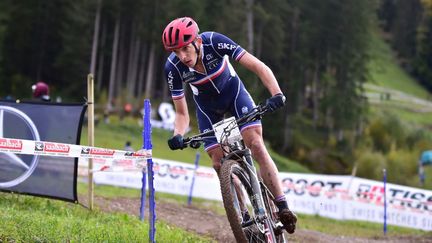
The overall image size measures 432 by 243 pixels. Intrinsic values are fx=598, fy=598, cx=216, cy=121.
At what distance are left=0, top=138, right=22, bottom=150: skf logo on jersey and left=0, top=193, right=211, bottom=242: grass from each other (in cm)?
80

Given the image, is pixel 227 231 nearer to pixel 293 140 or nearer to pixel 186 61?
pixel 186 61

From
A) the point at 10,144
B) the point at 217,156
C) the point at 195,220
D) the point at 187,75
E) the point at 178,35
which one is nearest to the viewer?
the point at 178,35

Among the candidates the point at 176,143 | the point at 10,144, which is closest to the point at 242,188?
the point at 176,143

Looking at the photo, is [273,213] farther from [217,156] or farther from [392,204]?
[392,204]

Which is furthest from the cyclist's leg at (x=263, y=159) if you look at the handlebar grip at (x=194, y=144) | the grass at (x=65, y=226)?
the grass at (x=65, y=226)

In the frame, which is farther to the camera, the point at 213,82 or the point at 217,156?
the point at 217,156

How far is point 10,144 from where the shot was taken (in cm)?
595

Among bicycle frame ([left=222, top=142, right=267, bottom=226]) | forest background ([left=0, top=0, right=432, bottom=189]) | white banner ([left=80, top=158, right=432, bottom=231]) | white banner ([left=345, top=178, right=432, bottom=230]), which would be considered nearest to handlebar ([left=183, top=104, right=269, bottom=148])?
bicycle frame ([left=222, top=142, right=267, bottom=226])

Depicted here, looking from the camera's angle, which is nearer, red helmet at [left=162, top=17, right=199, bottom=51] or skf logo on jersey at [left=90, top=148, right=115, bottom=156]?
red helmet at [left=162, top=17, right=199, bottom=51]

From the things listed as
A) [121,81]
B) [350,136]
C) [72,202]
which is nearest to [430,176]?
[350,136]

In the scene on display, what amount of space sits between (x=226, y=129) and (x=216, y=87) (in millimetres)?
620

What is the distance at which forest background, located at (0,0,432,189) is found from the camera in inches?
1812

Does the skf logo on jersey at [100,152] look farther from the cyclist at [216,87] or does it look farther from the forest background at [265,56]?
the forest background at [265,56]

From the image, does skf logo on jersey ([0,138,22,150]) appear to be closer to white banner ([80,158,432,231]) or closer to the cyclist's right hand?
the cyclist's right hand
